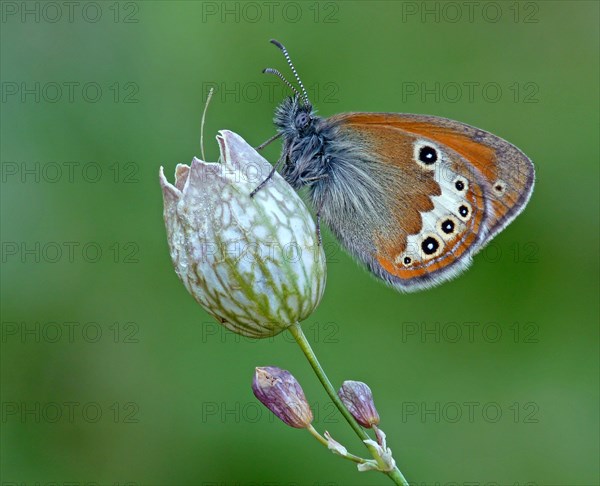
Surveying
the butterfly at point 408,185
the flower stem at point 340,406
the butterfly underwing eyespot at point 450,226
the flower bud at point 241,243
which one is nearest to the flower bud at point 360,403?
the flower stem at point 340,406

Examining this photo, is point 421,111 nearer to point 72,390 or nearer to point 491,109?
point 491,109

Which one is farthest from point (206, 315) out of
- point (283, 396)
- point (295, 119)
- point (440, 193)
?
point (283, 396)

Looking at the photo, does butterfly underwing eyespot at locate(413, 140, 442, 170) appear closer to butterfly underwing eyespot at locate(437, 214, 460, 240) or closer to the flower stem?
butterfly underwing eyespot at locate(437, 214, 460, 240)

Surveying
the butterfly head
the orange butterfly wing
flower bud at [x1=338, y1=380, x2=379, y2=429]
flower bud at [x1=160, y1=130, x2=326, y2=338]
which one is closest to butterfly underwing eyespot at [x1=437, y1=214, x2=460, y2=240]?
the orange butterfly wing

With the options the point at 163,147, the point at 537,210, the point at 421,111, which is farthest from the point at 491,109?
the point at 163,147

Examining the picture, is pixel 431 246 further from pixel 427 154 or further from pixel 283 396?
pixel 283 396

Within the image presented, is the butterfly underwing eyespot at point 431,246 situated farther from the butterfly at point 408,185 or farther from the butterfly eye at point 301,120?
the butterfly eye at point 301,120
